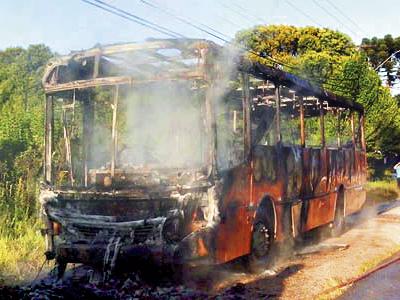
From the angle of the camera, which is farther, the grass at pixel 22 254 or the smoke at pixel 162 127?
the smoke at pixel 162 127

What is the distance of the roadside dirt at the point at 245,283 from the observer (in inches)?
233

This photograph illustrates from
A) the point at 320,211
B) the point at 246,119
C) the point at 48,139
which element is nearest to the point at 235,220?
the point at 246,119

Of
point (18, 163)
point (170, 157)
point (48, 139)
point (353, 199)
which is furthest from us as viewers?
point (353, 199)

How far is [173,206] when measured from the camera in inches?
224

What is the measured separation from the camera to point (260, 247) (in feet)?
24.3

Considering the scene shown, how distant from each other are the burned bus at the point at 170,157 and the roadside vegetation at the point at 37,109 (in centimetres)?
164

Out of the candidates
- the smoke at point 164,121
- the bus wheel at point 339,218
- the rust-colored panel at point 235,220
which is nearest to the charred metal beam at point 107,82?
the smoke at point 164,121

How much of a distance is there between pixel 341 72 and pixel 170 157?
55.5ft

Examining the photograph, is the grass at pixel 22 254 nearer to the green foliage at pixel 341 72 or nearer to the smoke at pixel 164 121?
the smoke at pixel 164 121

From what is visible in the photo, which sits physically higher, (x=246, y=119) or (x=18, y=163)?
(x=246, y=119)

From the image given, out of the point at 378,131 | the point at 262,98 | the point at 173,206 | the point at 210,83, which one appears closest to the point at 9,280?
the point at 173,206

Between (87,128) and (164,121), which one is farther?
(87,128)

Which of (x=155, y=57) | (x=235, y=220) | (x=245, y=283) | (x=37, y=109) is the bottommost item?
(x=245, y=283)

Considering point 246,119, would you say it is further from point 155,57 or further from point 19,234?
point 19,234
